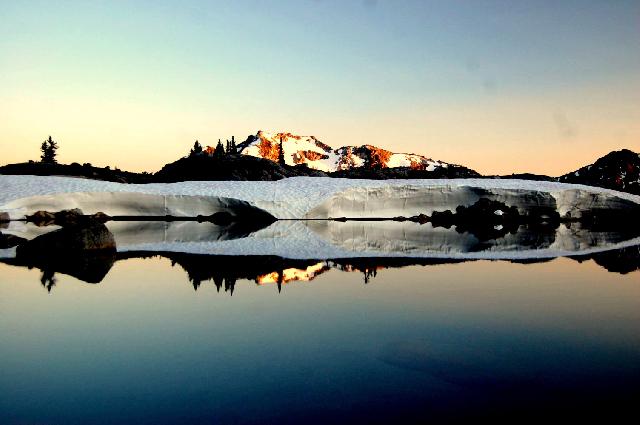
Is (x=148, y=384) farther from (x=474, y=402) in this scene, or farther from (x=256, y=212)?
(x=256, y=212)

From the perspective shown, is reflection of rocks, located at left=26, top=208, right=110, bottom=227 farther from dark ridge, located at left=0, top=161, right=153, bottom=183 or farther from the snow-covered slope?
dark ridge, located at left=0, top=161, right=153, bottom=183

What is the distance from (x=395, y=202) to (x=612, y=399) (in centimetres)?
2874

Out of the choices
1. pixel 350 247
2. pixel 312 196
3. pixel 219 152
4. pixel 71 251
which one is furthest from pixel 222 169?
pixel 71 251

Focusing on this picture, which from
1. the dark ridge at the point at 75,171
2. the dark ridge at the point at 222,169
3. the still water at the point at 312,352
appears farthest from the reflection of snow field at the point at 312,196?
the still water at the point at 312,352

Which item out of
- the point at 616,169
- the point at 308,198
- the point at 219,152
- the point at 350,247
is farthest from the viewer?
the point at 616,169

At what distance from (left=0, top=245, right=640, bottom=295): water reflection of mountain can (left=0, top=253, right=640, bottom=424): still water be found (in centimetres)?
50

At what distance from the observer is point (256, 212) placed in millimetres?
29562

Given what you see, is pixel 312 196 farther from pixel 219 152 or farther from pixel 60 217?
pixel 219 152

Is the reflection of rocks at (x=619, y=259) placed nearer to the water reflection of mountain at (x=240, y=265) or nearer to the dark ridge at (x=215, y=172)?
the water reflection of mountain at (x=240, y=265)

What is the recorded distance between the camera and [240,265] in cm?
1055

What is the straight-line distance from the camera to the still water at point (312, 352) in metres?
3.33

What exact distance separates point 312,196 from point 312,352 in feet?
84.2

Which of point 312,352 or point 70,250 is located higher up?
point 70,250

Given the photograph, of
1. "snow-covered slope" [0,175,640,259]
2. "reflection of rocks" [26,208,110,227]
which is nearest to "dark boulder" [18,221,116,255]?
"snow-covered slope" [0,175,640,259]
